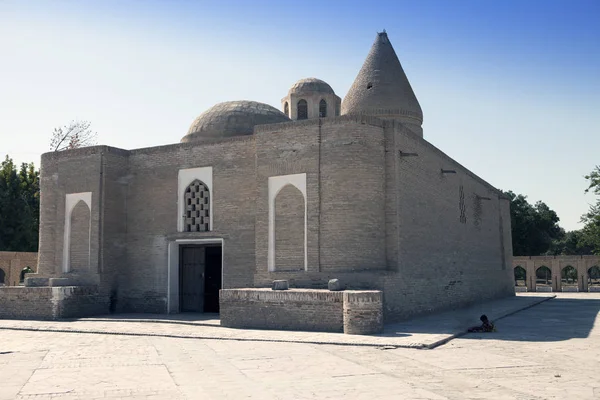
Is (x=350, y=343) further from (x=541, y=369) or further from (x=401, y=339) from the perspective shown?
(x=541, y=369)

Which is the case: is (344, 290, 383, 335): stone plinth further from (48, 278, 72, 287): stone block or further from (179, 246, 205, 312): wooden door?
(48, 278, 72, 287): stone block

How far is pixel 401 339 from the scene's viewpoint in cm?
1112

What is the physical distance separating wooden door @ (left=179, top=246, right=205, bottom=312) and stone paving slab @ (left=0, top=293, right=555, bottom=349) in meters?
0.84

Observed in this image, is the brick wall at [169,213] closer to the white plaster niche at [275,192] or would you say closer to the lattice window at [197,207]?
the lattice window at [197,207]

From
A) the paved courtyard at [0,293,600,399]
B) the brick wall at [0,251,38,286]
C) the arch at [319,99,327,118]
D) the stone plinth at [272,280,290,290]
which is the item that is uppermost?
the arch at [319,99,327,118]

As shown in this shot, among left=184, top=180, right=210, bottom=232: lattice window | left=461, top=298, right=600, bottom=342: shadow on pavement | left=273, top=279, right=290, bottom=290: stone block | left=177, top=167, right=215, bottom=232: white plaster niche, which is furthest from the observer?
left=184, top=180, right=210, bottom=232: lattice window

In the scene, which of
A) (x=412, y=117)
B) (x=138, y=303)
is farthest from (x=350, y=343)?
(x=412, y=117)

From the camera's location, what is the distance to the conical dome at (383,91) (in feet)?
71.6

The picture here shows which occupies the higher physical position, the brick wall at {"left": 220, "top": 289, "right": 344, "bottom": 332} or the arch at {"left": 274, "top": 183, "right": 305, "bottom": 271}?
the arch at {"left": 274, "top": 183, "right": 305, "bottom": 271}

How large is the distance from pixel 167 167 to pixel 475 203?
11.8 m

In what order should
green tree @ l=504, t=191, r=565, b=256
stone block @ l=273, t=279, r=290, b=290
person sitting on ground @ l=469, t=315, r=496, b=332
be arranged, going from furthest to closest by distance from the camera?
1. green tree @ l=504, t=191, r=565, b=256
2. stone block @ l=273, t=279, r=290, b=290
3. person sitting on ground @ l=469, t=315, r=496, b=332

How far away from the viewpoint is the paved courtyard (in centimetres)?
698

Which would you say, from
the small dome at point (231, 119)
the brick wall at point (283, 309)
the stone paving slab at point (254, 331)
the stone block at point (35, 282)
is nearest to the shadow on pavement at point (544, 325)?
the stone paving slab at point (254, 331)

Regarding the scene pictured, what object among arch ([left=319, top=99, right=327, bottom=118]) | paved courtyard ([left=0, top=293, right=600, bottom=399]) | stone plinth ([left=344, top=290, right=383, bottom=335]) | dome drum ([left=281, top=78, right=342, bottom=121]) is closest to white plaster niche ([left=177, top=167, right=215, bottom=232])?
paved courtyard ([left=0, top=293, right=600, bottom=399])
